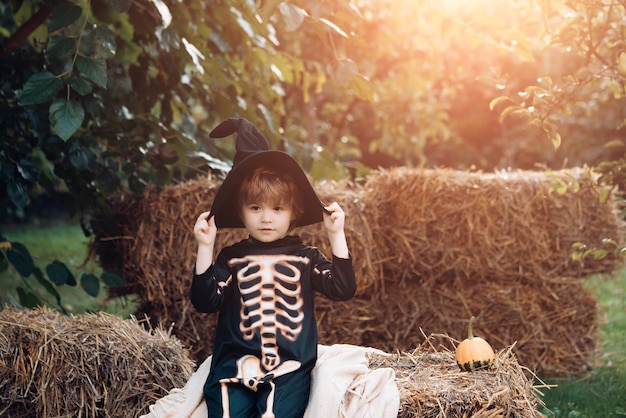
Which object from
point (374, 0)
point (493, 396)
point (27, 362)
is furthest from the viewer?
point (374, 0)

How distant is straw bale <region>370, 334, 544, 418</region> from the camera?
2.57 metres

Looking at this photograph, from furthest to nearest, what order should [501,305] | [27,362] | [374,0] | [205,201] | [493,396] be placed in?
[374,0]
[501,305]
[205,201]
[27,362]
[493,396]

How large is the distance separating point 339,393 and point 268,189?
2.41ft

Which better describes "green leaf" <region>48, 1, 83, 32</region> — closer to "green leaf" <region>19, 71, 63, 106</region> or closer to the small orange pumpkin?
"green leaf" <region>19, 71, 63, 106</region>

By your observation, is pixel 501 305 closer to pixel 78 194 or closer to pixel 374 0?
pixel 78 194

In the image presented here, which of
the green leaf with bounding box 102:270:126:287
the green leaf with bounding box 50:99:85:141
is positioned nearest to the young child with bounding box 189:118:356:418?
the green leaf with bounding box 50:99:85:141

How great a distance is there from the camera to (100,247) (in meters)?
4.85

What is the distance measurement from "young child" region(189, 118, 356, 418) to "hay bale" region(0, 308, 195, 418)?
1.94 feet

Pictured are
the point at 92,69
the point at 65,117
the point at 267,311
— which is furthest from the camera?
the point at 92,69

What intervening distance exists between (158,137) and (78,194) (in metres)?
0.58

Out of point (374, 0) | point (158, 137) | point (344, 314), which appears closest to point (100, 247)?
point (158, 137)

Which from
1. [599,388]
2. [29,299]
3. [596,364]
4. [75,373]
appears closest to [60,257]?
[29,299]

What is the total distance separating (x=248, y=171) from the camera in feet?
9.27

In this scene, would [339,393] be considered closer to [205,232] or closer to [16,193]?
[205,232]
